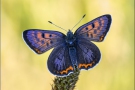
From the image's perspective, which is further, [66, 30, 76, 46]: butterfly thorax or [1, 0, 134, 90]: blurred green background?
[1, 0, 134, 90]: blurred green background

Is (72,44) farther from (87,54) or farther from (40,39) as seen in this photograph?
(40,39)

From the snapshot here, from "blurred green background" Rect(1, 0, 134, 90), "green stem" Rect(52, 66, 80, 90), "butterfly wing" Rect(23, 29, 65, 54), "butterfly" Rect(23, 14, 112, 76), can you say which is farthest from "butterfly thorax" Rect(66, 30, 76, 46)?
"blurred green background" Rect(1, 0, 134, 90)

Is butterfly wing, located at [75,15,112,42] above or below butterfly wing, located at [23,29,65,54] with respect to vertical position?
above

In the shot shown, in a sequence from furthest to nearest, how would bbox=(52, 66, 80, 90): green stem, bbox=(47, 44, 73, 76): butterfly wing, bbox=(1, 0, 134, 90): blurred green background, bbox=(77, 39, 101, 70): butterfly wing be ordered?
bbox=(1, 0, 134, 90): blurred green background < bbox=(77, 39, 101, 70): butterfly wing < bbox=(47, 44, 73, 76): butterfly wing < bbox=(52, 66, 80, 90): green stem

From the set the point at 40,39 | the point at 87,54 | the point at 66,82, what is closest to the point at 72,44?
the point at 87,54

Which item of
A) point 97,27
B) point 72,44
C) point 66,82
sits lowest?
point 66,82

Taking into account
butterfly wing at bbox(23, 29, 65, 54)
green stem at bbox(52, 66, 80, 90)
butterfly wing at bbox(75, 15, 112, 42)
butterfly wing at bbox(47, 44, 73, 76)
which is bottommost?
green stem at bbox(52, 66, 80, 90)

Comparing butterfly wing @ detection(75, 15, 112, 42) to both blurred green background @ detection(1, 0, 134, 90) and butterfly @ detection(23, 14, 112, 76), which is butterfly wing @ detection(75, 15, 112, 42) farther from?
blurred green background @ detection(1, 0, 134, 90)
